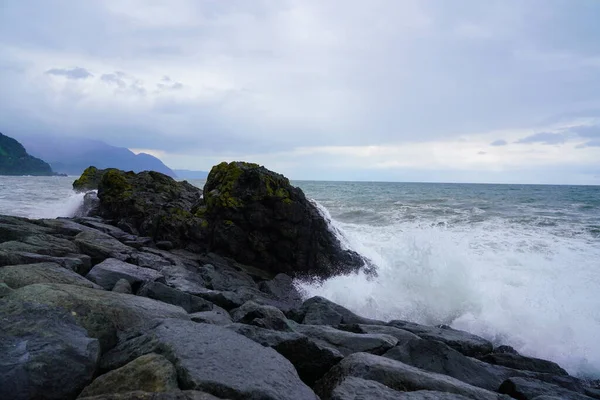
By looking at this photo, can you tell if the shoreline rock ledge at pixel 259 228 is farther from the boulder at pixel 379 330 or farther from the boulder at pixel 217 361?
the boulder at pixel 217 361

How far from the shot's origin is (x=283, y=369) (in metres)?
3.35

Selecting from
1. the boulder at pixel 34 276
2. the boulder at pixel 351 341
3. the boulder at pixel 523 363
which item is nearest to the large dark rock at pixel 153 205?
the boulder at pixel 34 276

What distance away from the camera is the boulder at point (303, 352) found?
13.6ft

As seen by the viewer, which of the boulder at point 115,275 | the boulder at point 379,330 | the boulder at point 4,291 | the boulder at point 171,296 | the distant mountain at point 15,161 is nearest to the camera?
the boulder at point 4,291

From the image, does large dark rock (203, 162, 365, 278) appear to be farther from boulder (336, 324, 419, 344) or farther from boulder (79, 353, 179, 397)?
boulder (79, 353, 179, 397)

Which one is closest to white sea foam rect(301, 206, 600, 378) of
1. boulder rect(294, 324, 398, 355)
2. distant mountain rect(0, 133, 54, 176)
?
boulder rect(294, 324, 398, 355)

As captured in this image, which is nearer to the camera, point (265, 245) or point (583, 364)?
point (583, 364)

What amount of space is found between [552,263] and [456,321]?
597cm

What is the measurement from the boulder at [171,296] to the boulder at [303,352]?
186 cm

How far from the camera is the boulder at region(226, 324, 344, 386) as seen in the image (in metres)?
4.16

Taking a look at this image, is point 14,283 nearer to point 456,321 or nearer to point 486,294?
point 456,321

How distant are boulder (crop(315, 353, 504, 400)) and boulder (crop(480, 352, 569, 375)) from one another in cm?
260

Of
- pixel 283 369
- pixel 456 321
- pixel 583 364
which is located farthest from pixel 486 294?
pixel 283 369

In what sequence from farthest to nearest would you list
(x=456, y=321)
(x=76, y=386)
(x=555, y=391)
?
(x=456, y=321)
(x=555, y=391)
(x=76, y=386)
